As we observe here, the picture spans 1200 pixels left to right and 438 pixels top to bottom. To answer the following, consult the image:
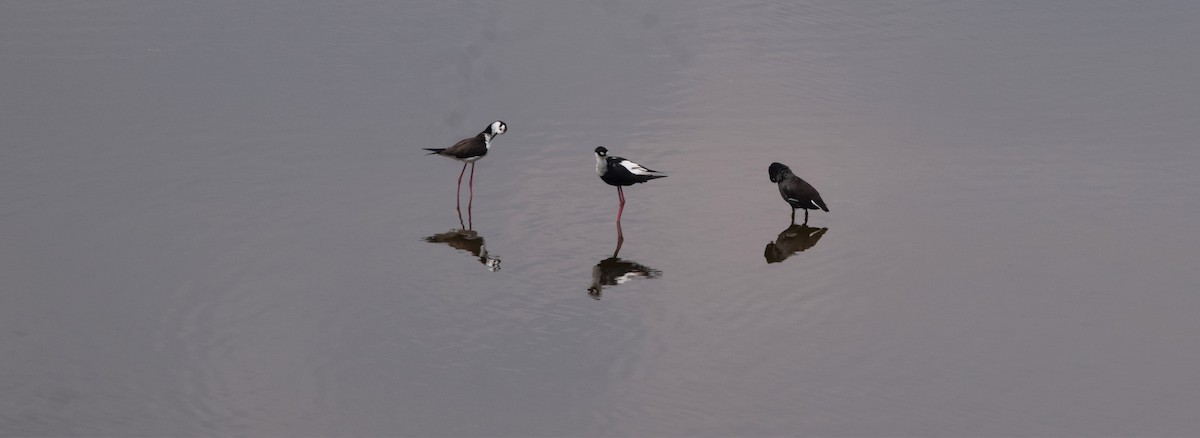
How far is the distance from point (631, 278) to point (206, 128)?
6476 mm

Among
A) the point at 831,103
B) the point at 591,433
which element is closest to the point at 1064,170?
the point at 831,103

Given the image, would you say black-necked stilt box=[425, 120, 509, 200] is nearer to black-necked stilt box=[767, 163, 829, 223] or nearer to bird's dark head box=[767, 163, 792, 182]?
bird's dark head box=[767, 163, 792, 182]

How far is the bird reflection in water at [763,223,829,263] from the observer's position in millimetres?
14281

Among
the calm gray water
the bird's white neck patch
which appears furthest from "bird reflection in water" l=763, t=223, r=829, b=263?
the bird's white neck patch

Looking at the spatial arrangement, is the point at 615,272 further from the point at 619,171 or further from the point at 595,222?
Answer: the point at 619,171

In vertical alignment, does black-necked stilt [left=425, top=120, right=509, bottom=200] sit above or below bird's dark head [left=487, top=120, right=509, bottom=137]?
below

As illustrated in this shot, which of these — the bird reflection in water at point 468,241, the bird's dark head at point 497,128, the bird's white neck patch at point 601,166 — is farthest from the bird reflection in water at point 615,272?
the bird's dark head at point 497,128

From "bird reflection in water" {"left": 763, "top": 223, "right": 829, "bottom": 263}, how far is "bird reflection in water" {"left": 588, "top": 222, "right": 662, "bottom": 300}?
4.20 feet

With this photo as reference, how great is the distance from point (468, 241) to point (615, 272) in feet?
5.18

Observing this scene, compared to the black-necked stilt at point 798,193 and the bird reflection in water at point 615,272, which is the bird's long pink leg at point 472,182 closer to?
the bird reflection in water at point 615,272

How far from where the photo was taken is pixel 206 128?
57.0 ft

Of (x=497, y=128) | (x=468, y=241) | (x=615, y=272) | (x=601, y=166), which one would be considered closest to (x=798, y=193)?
(x=601, y=166)

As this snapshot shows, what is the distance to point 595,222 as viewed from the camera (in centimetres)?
1505

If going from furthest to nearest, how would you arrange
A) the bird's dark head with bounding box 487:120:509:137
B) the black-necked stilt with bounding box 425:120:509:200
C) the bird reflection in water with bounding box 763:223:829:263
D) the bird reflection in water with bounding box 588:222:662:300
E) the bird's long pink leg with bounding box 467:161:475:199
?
the bird's dark head with bounding box 487:120:509:137 < the black-necked stilt with bounding box 425:120:509:200 < the bird's long pink leg with bounding box 467:161:475:199 < the bird reflection in water with bounding box 763:223:829:263 < the bird reflection in water with bounding box 588:222:662:300
